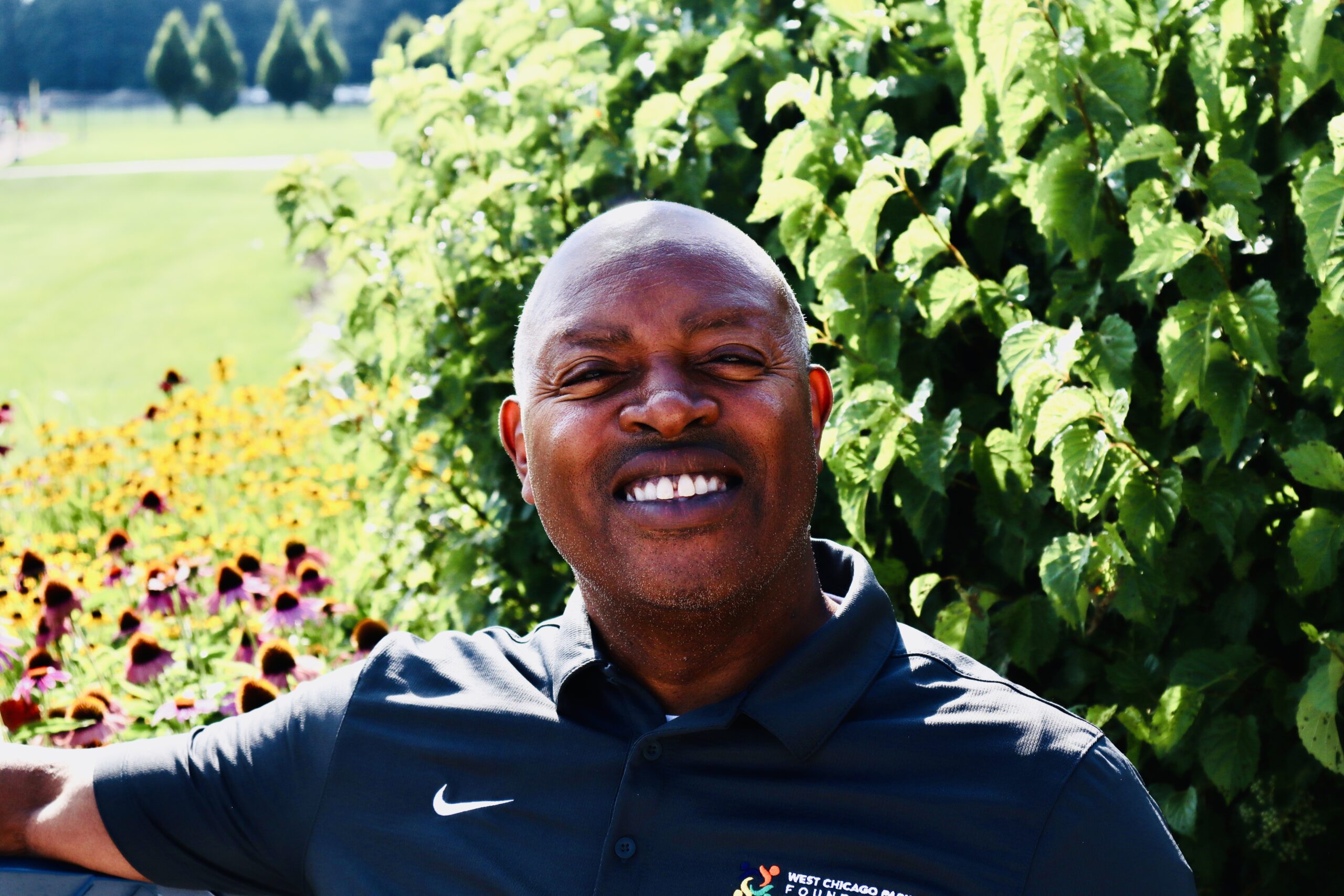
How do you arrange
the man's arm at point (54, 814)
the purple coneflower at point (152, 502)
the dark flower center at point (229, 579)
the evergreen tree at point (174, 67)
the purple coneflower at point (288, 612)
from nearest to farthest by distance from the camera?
the man's arm at point (54, 814) → the purple coneflower at point (288, 612) → the dark flower center at point (229, 579) → the purple coneflower at point (152, 502) → the evergreen tree at point (174, 67)

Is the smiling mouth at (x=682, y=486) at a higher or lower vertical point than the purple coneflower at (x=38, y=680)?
higher

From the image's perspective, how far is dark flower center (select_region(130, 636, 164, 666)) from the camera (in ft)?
11.0

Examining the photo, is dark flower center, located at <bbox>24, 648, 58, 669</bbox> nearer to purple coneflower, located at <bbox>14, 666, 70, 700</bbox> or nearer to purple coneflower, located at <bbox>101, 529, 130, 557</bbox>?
purple coneflower, located at <bbox>14, 666, 70, 700</bbox>

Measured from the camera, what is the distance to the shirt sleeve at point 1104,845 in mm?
1554

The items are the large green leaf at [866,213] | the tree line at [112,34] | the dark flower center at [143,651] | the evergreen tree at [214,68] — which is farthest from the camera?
the tree line at [112,34]

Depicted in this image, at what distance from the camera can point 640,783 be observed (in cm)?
178

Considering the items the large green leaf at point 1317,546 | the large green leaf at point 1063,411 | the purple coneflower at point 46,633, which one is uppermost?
the large green leaf at point 1063,411

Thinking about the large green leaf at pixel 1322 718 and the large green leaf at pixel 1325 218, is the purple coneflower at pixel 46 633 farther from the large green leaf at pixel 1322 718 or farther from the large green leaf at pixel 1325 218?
the large green leaf at pixel 1325 218

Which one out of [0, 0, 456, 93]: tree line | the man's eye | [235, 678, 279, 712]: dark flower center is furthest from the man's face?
[0, 0, 456, 93]: tree line

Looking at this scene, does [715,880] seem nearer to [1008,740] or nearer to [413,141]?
[1008,740]

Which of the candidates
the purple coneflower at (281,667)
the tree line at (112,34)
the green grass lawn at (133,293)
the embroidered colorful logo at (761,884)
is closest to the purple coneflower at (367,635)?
the purple coneflower at (281,667)

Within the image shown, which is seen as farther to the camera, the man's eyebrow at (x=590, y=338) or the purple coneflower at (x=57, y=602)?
the purple coneflower at (x=57, y=602)

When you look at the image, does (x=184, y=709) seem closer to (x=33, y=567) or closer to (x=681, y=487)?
(x=33, y=567)

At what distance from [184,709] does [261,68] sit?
2454 inches
